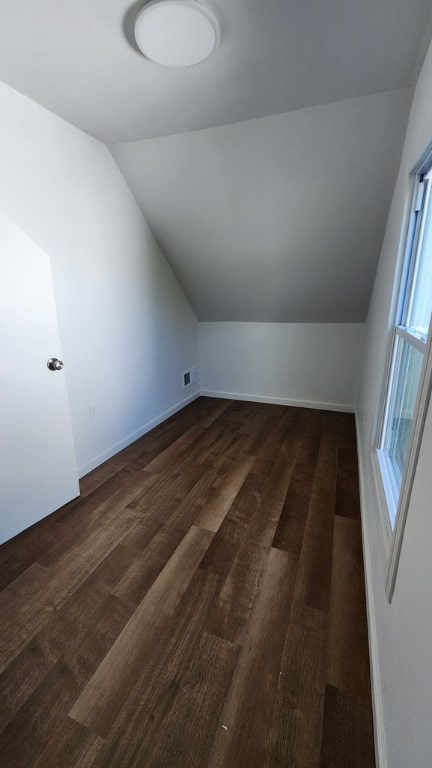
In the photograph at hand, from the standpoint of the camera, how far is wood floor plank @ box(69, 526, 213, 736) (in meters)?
1.01

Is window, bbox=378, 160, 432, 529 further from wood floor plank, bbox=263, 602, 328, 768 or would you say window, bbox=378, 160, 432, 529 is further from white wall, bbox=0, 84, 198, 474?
white wall, bbox=0, 84, 198, 474

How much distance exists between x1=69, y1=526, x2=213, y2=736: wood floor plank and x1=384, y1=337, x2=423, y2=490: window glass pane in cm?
108

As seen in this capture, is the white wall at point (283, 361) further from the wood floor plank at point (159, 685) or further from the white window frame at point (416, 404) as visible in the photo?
the wood floor plank at point (159, 685)

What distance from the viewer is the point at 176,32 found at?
48.8 inches

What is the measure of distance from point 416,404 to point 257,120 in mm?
1880

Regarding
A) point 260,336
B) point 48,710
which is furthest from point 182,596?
point 260,336

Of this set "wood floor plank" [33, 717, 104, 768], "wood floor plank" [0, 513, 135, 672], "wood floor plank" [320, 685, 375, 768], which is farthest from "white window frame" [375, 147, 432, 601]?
"wood floor plank" [0, 513, 135, 672]

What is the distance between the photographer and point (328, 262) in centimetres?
266

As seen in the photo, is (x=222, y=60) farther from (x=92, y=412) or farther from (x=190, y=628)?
(x=190, y=628)

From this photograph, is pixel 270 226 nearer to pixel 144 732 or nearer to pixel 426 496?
pixel 426 496

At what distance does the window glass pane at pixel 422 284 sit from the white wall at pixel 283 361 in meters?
1.88

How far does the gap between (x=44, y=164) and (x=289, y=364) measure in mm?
2783

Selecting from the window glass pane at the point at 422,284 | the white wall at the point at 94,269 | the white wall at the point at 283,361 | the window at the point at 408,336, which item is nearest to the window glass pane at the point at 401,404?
the window at the point at 408,336

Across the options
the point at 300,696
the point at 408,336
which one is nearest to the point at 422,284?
the point at 408,336
